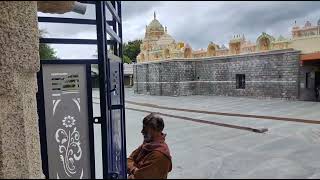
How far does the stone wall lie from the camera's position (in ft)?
59.9

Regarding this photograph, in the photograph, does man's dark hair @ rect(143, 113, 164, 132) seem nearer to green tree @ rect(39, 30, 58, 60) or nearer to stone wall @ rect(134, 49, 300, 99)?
green tree @ rect(39, 30, 58, 60)

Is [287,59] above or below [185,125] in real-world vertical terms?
above

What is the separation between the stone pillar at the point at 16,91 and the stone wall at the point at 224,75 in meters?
17.8

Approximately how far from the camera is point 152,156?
195 cm

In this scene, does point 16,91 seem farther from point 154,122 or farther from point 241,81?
point 241,81

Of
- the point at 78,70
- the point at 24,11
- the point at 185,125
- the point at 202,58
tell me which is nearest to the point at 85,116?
the point at 78,70

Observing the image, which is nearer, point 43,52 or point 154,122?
point 154,122

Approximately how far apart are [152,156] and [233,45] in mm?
20324

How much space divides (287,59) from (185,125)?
1024 cm

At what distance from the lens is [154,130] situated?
2.09m

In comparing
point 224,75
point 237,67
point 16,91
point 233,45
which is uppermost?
point 233,45

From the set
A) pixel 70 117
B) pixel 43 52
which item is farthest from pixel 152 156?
pixel 43 52

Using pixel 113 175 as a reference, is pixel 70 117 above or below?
above

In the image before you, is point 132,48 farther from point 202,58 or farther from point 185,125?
point 185,125
